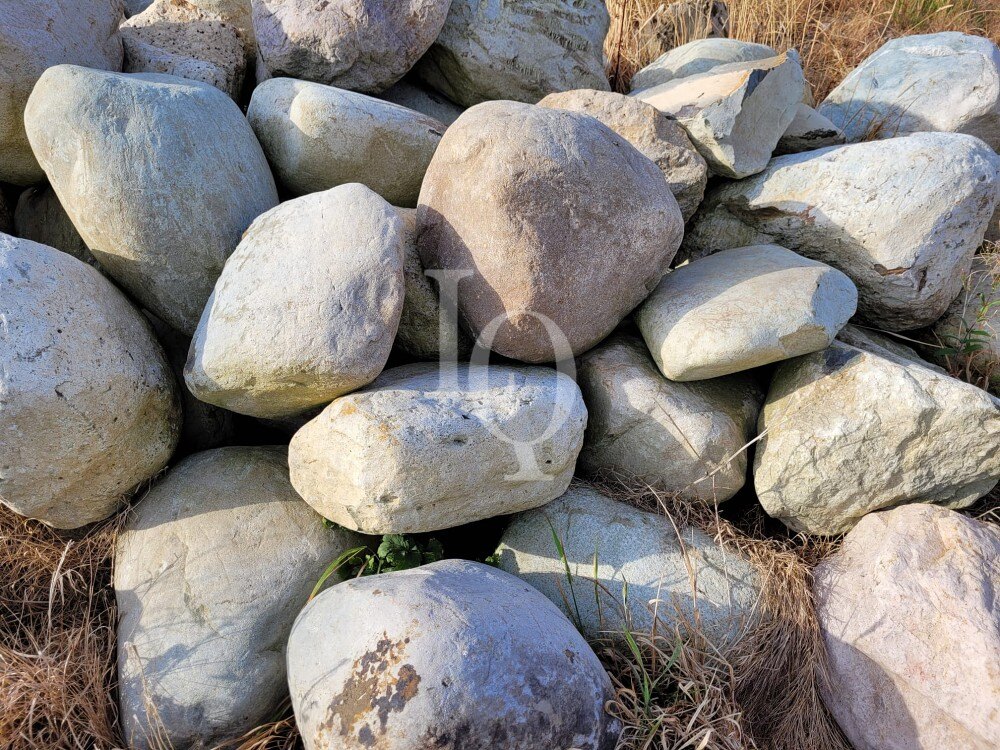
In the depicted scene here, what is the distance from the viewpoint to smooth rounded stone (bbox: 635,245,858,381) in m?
2.06

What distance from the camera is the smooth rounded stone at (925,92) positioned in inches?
120

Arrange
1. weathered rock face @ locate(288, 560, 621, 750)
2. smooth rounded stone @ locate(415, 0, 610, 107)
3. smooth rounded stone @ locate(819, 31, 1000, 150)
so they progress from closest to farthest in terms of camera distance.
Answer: weathered rock face @ locate(288, 560, 621, 750) → smooth rounded stone @ locate(415, 0, 610, 107) → smooth rounded stone @ locate(819, 31, 1000, 150)

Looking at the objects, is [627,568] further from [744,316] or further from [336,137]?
[336,137]

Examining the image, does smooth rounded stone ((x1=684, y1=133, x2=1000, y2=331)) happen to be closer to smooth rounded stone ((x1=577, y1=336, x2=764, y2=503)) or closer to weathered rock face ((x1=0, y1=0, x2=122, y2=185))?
smooth rounded stone ((x1=577, y1=336, x2=764, y2=503))

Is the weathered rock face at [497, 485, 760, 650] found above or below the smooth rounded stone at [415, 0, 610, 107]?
below

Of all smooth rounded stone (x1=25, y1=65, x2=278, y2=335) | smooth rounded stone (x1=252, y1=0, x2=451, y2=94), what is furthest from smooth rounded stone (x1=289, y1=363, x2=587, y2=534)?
smooth rounded stone (x1=252, y1=0, x2=451, y2=94)

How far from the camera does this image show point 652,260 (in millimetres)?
2219

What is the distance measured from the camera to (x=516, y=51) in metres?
2.89

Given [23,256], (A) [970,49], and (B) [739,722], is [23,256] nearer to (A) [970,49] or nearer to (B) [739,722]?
(B) [739,722]

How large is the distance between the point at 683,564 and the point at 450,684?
2.66ft

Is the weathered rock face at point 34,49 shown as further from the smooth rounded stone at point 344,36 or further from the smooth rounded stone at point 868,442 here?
the smooth rounded stone at point 868,442

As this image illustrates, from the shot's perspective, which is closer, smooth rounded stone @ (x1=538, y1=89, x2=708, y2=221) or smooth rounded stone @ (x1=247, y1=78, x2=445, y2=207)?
smooth rounded stone @ (x1=247, y1=78, x2=445, y2=207)

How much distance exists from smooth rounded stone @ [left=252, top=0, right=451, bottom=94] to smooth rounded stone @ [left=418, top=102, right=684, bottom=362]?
0.68 metres

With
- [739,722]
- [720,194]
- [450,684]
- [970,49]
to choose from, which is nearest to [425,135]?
[720,194]
